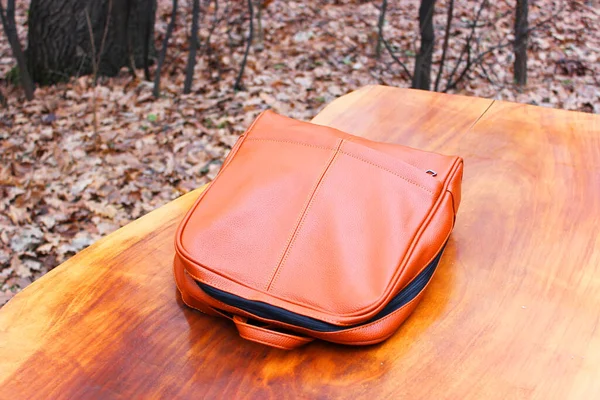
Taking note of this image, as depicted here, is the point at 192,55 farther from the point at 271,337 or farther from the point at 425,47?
the point at 271,337

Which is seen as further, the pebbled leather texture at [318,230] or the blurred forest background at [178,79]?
the blurred forest background at [178,79]

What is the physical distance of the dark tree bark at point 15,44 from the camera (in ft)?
12.0

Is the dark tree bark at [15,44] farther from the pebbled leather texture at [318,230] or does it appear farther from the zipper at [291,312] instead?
the zipper at [291,312]

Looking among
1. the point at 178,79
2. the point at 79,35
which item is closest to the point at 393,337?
the point at 178,79

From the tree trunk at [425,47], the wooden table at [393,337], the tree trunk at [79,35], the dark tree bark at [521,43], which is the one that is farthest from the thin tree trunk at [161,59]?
the wooden table at [393,337]

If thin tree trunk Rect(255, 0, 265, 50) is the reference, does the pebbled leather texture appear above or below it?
above

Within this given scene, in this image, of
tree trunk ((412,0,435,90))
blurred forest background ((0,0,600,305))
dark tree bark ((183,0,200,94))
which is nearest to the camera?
blurred forest background ((0,0,600,305))

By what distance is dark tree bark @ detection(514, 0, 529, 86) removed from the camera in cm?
398

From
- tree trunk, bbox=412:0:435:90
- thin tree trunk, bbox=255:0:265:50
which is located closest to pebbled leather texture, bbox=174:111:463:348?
tree trunk, bbox=412:0:435:90

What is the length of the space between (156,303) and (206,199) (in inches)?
9.4

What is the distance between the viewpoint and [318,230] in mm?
1201

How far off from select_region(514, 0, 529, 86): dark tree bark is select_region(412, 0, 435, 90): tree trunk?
0.64 m

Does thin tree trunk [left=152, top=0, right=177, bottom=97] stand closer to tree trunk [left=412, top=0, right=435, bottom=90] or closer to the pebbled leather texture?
tree trunk [left=412, top=0, right=435, bottom=90]

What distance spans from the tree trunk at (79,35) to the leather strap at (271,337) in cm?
331
